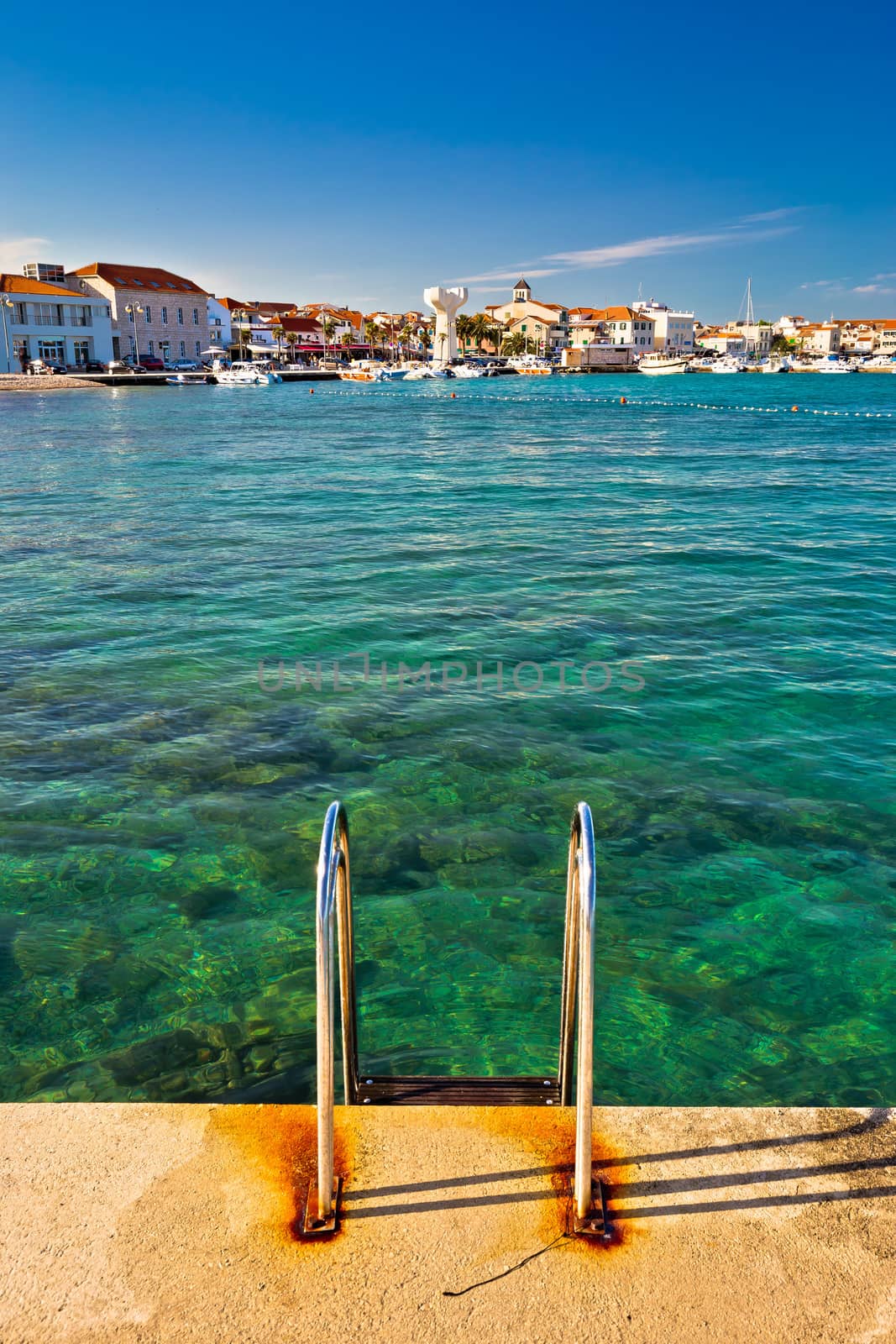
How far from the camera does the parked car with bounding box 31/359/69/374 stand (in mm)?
90875

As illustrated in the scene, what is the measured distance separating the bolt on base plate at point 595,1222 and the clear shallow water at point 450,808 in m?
1.76

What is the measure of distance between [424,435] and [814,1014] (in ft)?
141

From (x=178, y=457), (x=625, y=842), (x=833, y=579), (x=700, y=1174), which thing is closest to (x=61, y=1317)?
(x=700, y=1174)

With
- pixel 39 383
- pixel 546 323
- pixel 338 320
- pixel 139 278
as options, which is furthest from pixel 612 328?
pixel 39 383

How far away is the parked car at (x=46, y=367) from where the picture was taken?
90.9 meters

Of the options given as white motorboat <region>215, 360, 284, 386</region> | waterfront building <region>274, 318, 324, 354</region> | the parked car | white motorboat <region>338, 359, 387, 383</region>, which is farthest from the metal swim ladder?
waterfront building <region>274, 318, 324, 354</region>

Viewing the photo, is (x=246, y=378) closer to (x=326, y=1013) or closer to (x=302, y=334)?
(x=302, y=334)

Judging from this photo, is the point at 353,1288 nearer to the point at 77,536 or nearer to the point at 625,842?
the point at 625,842

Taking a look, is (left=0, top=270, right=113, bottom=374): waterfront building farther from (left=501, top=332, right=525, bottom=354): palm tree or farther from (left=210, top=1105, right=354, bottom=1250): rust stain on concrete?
(left=210, top=1105, right=354, bottom=1250): rust stain on concrete

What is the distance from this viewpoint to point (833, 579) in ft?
49.4

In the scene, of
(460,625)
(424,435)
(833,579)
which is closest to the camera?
(460,625)

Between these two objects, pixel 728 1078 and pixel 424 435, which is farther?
pixel 424 435

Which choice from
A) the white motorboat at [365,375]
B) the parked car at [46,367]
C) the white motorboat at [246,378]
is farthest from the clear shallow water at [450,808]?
the white motorboat at [365,375]

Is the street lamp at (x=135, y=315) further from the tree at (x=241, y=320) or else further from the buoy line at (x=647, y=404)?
the buoy line at (x=647, y=404)
